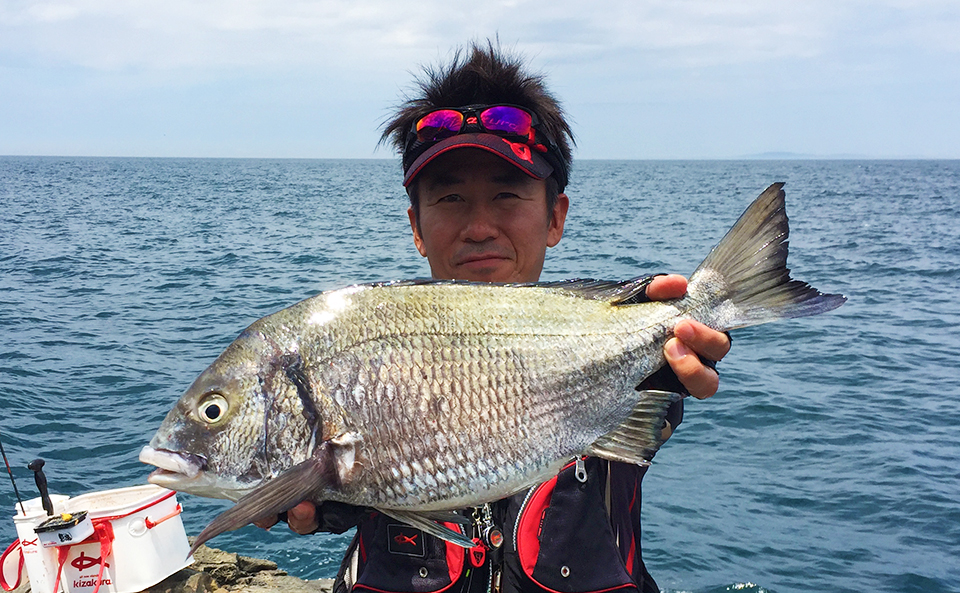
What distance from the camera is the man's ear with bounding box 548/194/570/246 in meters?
3.13

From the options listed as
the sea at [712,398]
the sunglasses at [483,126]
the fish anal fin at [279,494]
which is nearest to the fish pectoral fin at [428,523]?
the fish anal fin at [279,494]

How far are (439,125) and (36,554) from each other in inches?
143

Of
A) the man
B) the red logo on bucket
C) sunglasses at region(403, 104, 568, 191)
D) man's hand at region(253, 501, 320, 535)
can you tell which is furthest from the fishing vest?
the red logo on bucket

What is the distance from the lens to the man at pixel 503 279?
2338 mm

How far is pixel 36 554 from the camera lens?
13.7 feet

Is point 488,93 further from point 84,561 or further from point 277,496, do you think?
point 84,561

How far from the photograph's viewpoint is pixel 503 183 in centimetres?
282

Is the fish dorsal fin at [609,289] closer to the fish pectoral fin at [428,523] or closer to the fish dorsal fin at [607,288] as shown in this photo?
the fish dorsal fin at [607,288]

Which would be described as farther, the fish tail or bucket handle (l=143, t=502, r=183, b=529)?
bucket handle (l=143, t=502, r=183, b=529)

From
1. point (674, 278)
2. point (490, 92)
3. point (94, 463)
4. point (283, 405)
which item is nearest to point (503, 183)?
point (490, 92)

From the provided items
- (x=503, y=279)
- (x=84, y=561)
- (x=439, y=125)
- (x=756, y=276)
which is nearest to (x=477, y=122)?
(x=439, y=125)

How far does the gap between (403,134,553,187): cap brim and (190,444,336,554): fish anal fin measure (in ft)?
4.22

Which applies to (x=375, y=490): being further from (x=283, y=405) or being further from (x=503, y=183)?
(x=503, y=183)

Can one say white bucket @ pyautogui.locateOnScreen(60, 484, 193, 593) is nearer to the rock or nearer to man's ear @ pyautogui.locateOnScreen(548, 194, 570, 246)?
the rock
